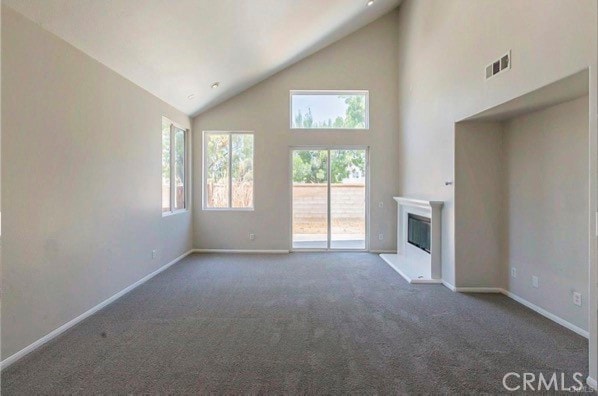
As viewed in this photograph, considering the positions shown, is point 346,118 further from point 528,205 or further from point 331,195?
point 528,205

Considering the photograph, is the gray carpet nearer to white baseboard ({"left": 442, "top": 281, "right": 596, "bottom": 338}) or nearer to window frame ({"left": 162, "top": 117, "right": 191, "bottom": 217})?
white baseboard ({"left": 442, "top": 281, "right": 596, "bottom": 338})

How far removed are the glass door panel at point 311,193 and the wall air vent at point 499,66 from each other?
11.3ft

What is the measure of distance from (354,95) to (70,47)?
191 inches

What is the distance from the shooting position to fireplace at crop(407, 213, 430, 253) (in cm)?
466

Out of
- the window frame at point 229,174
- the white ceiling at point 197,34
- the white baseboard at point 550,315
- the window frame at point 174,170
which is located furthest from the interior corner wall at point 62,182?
the white baseboard at point 550,315

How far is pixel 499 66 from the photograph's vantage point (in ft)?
10.0

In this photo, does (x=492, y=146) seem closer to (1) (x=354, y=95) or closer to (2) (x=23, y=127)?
(1) (x=354, y=95)

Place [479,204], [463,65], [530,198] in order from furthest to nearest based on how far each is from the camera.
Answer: [479,204]
[463,65]
[530,198]

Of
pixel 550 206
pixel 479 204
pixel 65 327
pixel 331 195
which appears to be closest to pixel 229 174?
pixel 331 195

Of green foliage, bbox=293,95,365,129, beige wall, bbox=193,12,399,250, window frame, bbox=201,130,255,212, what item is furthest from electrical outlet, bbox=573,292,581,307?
window frame, bbox=201,130,255,212

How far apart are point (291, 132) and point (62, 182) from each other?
4.16 meters

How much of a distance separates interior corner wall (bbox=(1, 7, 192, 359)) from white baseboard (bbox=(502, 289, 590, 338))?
4.47 m

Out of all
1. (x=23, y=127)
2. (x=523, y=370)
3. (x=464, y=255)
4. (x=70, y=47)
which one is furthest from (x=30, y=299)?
(x=464, y=255)

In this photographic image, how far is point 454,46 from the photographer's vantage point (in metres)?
3.94
